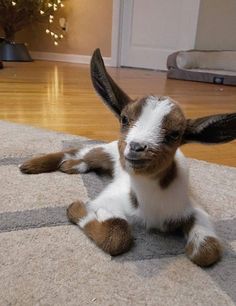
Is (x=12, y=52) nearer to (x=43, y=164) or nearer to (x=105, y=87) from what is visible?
(x=43, y=164)

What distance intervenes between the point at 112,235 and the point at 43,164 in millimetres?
457

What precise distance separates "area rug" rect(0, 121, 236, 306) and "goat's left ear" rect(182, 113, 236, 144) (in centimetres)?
24

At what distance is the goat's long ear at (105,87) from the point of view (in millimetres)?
786

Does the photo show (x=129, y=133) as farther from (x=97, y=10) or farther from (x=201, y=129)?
(x=97, y=10)

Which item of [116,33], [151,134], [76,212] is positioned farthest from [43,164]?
[116,33]

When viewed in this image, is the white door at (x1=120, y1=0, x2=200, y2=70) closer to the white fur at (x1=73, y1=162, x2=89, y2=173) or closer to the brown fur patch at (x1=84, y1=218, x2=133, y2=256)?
the white fur at (x1=73, y1=162, x2=89, y2=173)

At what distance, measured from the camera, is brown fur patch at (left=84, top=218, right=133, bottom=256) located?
739 millimetres

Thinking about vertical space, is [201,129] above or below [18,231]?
above

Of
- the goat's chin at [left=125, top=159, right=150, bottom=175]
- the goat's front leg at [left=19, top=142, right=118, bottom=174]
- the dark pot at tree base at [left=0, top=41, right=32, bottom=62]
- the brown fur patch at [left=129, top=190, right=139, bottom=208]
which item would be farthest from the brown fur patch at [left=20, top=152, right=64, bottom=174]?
the dark pot at tree base at [left=0, top=41, right=32, bottom=62]

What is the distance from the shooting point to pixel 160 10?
396cm

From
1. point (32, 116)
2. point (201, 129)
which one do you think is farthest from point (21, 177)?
point (32, 116)

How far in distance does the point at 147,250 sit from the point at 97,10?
389 centimetres

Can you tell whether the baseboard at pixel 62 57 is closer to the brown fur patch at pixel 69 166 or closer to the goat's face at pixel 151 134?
the brown fur patch at pixel 69 166

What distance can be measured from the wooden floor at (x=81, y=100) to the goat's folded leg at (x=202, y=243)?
582 mm
